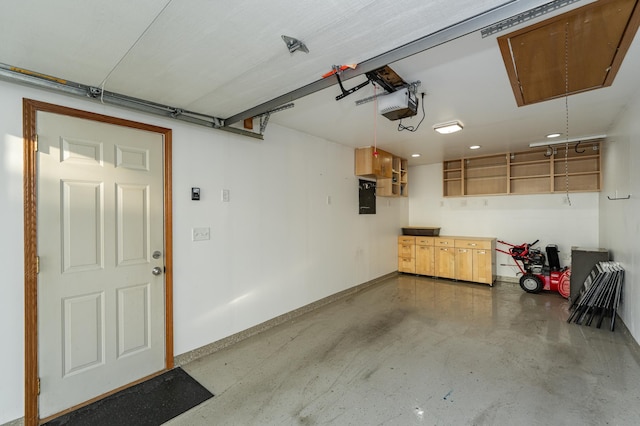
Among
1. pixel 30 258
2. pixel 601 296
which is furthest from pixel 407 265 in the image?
pixel 30 258

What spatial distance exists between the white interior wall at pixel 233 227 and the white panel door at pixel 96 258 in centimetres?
13

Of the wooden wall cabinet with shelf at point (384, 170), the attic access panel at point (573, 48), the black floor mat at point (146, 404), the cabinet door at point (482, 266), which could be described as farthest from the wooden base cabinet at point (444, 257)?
the black floor mat at point (146, 404)

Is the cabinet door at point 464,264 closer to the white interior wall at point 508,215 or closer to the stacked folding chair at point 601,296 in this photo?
the white interior wall at point 508,215

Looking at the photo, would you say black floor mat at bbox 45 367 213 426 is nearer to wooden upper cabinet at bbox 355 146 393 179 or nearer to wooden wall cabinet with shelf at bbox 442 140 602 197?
wooden upper cabinet at bbox 355 146 393 179

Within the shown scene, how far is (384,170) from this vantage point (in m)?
5.11

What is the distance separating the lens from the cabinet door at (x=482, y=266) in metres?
5.23

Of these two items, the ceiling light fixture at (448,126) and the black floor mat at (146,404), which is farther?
the ceiling light fixture at (448,126)

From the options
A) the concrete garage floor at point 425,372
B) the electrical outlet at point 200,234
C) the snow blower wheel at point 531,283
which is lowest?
the concrete garage floor at point 425,372

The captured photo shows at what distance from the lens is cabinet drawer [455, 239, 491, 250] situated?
5.25 m

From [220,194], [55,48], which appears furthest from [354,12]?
[220,194]

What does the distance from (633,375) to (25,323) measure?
15.3ft

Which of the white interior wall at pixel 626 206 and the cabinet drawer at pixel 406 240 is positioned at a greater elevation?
the white interior wall at pixel 626 206

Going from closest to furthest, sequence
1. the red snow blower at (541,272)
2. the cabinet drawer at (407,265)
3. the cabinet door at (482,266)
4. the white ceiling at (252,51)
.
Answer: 1. the white ceiling at (252,51)
2. the red snow blower at (541,272)
3. the cabinet door at (482,266)
4. the cabinet drawer at (407,265)

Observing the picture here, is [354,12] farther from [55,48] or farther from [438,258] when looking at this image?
[438,258]
